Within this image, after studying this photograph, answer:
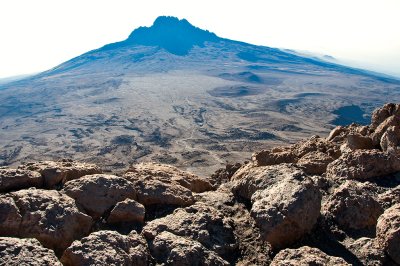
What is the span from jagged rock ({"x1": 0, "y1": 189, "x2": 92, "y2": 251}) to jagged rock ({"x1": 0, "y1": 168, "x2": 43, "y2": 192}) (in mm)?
294

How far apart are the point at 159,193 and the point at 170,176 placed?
46.3 inches

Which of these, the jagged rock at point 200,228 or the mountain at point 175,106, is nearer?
the jagged rock at point 200,228

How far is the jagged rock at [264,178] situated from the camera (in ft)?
15.3

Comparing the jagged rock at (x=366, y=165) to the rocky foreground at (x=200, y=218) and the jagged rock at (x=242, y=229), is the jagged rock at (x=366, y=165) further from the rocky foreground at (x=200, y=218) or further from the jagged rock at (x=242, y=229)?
the jagged rock at (x=242, y=229)

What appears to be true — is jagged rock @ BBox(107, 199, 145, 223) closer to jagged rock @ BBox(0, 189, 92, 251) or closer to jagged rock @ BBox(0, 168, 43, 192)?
jagged rock @ BBox(0, 189, 92, 251)

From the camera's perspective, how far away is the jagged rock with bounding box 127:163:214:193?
224 inches

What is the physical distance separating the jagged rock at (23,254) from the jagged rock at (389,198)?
3.46m

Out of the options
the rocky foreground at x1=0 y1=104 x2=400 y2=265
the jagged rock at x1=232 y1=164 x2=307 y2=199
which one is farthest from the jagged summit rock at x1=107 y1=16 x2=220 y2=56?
the rocky foreground at x1=0 y1=104 x2=400 y2=265

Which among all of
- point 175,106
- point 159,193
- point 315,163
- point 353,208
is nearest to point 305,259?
point 353,208

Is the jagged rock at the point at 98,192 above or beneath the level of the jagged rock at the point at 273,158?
above

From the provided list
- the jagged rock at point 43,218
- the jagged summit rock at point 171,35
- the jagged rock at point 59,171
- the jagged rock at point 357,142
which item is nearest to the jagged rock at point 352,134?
the jagged rock at point 357,142

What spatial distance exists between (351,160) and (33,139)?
49.1 meters

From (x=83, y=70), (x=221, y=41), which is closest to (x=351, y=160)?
(x=83, y=70)

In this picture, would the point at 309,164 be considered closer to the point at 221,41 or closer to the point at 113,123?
the point at 113,123
